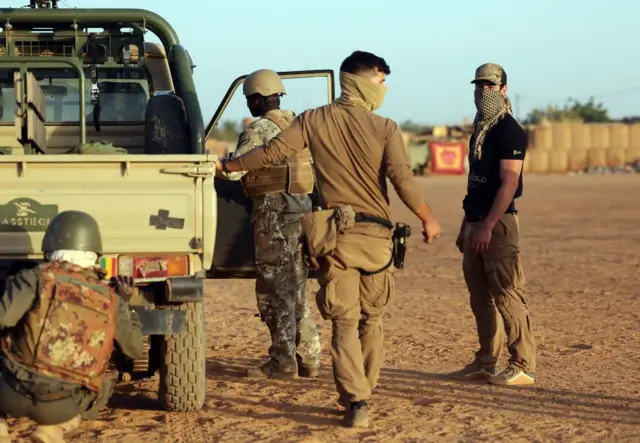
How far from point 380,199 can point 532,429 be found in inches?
55.8

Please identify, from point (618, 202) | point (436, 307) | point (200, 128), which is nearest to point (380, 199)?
point (200, 128)

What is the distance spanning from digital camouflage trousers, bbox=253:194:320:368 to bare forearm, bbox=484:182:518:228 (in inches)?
47.3

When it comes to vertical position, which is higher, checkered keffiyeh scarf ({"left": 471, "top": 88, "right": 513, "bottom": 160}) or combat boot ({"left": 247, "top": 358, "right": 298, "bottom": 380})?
checkered keffiyeh scarf ({"left": 471, "top": 88, "right": 513, "bottom": 160})

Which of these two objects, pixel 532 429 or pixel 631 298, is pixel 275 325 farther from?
pixel 631 298

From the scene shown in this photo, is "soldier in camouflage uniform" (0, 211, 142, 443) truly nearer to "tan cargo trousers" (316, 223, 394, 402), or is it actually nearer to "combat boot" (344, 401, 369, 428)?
"tan cargo trousers" (316, 223, 394, 402)

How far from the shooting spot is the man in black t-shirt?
25.3ft

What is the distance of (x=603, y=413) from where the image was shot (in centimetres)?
689

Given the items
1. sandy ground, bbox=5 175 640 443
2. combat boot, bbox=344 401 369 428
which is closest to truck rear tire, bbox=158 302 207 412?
sandy ground, bbox=5 175 640 443

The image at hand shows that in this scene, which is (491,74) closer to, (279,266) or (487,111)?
(487,111)

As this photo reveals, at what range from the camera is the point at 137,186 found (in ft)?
21.2

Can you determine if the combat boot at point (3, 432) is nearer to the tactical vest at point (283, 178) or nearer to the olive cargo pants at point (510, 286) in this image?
the tactical vest at point (283, 178)

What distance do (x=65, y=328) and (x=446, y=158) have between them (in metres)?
51.5

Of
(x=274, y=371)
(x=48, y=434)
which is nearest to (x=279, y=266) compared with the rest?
(x=274, y=371)

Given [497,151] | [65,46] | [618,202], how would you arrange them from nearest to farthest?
[497,151], [65,46], [618,202]
